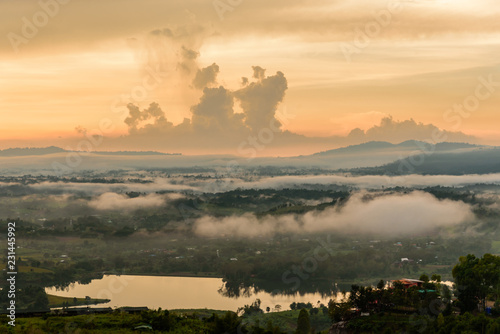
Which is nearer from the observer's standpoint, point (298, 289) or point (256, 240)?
point (298, 289)

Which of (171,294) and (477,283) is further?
(171,294)

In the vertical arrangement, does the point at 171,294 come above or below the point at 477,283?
below

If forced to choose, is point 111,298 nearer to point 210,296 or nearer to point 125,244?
point 210,296

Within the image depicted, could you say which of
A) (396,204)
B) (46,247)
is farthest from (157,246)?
(396,204)

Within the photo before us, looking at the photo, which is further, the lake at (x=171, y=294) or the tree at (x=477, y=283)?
the lake at (x=171, y=294)

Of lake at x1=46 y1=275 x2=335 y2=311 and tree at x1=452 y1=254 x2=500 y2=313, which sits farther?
lake at x1=46 y1=275 x2=335 y2=311

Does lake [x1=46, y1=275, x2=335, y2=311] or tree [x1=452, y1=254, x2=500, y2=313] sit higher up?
tree [x1=452, y1=254, x2=500, y2=313]

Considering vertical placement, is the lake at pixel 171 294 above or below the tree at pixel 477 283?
below

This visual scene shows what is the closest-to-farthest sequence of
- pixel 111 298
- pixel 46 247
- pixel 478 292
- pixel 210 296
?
pixel 478 292 → pixel 111 298 → pixel 210 296 → pixel 46 247
